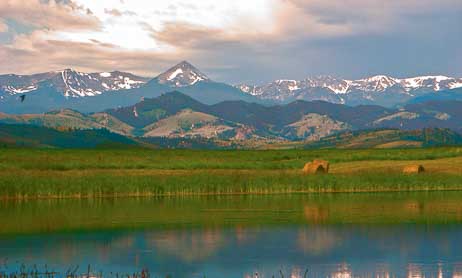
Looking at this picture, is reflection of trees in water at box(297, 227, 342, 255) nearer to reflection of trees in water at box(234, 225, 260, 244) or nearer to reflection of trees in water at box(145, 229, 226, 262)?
reflection of trees in water at box(234, 225, 260, 244)

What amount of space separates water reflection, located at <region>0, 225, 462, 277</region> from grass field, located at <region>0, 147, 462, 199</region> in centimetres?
3283

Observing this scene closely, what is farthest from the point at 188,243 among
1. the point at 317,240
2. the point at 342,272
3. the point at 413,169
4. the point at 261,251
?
the point at 413,169

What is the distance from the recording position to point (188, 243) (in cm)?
5372

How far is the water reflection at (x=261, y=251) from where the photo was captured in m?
42.9

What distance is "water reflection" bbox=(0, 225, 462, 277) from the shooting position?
141 ft

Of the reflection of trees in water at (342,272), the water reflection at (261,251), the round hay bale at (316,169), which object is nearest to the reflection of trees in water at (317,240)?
the water reflection at (261,251)

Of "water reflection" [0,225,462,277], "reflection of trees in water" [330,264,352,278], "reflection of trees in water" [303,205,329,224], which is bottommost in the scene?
"reflection of trees in water" [330,264,352,278]

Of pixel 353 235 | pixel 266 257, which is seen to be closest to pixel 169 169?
pixel 353 235

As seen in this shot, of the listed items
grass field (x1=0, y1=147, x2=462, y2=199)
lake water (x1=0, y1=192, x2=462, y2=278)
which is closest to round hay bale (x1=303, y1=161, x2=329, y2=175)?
grass field (x1=0, y1=147, x2=462, y2=199)

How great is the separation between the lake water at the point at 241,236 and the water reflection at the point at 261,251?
0.07 meters

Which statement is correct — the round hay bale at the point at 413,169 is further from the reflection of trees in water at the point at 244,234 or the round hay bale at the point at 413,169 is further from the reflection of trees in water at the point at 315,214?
the reflection of trees in water at the point at 244,234

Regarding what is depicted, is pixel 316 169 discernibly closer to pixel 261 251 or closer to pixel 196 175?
pixel 196 175

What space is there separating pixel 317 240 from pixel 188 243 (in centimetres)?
907

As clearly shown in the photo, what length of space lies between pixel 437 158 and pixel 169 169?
1935 inches
